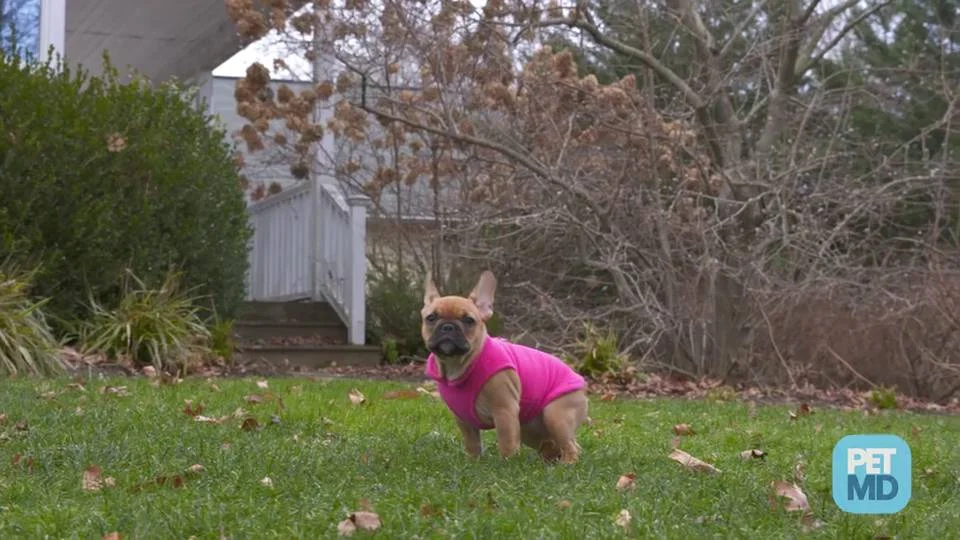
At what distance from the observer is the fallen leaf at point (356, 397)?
30.5ft

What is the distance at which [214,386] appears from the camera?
9883mm

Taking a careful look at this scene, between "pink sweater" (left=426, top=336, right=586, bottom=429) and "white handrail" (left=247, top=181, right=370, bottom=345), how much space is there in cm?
967

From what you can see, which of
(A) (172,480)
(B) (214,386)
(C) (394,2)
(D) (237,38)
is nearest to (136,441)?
(A) (172,480)

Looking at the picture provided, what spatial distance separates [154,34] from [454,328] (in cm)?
1538

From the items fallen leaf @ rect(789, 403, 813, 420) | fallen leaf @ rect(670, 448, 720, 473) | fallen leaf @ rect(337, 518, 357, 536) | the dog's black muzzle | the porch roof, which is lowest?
fallen leaf @ rect(789, 403, 813, 420)

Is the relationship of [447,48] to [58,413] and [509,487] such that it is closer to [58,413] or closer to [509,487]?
[58,413]

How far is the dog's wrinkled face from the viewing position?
607 centimetres

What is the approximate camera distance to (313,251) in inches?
690

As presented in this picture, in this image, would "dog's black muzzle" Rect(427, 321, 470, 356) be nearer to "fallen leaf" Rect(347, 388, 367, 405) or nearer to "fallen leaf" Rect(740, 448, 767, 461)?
"fallen leaf" Rect(740, 448, 767, 461)

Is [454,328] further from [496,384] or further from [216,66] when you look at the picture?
[216,66]

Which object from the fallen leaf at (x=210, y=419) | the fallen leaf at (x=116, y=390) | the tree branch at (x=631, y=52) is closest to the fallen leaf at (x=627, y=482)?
the fallen leaf at (x=210, y=419)

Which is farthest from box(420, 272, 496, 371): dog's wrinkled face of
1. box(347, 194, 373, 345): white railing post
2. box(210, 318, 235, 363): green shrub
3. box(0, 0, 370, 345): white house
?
box(347, 194, 373, 345): white railing post

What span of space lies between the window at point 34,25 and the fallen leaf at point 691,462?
33.3ft

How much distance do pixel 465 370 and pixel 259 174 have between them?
49.1 feet
